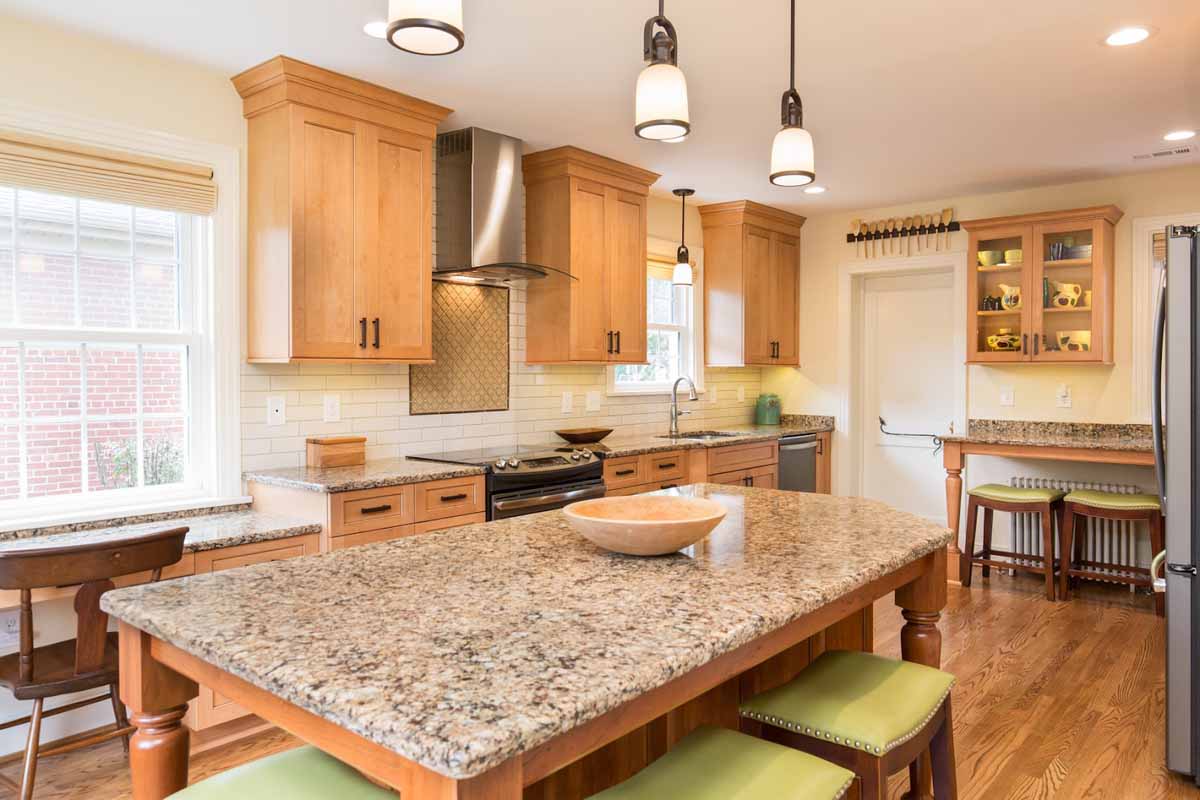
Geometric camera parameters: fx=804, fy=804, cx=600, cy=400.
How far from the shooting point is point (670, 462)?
15.7 feet

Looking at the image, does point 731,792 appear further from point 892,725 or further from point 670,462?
point 670,462

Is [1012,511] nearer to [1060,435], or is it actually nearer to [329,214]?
[1060,435]

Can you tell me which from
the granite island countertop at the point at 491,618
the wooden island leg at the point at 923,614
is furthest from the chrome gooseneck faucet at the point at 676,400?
the granite island countertop at the point at 491,618

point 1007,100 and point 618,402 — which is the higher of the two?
point 1007,100

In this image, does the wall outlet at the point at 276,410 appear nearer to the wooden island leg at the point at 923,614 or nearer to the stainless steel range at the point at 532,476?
the stainless steel range at the point at 532,476

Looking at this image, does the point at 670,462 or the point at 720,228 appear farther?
the point at 720,228

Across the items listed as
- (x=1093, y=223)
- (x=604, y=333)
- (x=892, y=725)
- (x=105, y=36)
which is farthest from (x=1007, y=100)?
(x=105, y=36)

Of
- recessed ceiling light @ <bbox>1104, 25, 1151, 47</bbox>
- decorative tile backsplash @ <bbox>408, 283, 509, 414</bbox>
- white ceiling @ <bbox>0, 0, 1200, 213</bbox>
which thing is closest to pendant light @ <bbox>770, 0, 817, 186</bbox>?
white ceiling @ <bbox>0, 0, 1200, 213</bbox>

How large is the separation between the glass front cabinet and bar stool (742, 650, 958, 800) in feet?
13.1

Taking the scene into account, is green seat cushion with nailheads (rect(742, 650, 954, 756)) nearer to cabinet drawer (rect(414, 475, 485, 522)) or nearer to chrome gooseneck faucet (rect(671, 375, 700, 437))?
cabinet drawer (rect(414, 475, 485, 522))

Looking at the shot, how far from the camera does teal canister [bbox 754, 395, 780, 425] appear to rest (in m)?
6.52

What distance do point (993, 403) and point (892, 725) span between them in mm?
4586

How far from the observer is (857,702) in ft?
5.47

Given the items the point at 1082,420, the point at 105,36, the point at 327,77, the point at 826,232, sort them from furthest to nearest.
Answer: the point at 826,232
the point at 1082,420
the point at 327,77
the point at 105,36
